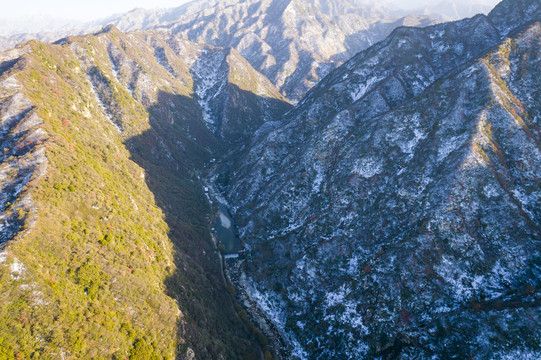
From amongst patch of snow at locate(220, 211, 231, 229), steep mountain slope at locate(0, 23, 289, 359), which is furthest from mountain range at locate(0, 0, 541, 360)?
patch of snow at locate(220, 211, 231, 229)

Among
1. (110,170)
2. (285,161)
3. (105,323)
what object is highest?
(110,170)

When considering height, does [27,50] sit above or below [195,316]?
above

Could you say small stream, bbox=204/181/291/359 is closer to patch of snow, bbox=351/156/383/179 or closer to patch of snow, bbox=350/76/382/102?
patch of snow, bbox=351/156/383/179

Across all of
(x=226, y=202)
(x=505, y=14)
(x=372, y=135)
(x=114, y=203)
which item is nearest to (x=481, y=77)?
(x=372, y=135)

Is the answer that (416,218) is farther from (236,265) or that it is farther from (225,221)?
(225,221)

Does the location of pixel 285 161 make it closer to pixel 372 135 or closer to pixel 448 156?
pixel 372 135

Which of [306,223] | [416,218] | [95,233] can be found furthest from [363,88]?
[95,233]

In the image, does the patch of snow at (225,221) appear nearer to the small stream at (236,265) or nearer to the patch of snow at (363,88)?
the small stream at (236,265)
